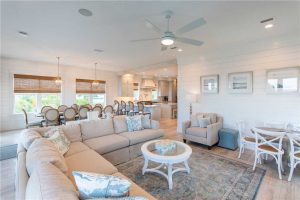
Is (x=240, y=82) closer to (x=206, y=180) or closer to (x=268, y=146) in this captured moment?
(x=268, y=146)

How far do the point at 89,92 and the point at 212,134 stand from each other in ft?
21.8

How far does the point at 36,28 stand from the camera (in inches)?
128

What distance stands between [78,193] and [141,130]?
9.41 feet

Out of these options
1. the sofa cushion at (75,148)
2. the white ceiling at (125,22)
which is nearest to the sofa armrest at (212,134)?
the white ceiling at (125,22)

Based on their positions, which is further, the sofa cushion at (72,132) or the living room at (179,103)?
the sofa cushion at (72,132)

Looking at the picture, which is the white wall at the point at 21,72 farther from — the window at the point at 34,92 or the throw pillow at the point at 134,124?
the throw pillow at the point at 134,124

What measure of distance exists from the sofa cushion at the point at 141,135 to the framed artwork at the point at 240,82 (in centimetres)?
256

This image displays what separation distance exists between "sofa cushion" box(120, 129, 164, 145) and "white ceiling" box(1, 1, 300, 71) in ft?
7.91

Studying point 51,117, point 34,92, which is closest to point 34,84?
point 34,92

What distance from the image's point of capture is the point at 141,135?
3586mm

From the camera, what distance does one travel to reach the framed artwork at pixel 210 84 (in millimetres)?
4757

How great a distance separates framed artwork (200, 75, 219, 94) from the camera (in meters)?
4.76

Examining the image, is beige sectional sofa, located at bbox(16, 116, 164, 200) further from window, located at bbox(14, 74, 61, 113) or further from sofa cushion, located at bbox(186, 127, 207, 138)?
window, located at bbox(14, 74, 61, 113)

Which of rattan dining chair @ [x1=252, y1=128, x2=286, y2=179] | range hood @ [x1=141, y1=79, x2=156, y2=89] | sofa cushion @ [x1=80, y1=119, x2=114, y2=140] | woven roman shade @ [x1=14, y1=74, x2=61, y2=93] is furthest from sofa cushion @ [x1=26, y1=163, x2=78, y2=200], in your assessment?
range hood @ [x1=141, y1=79, x2=156, y2=89]
